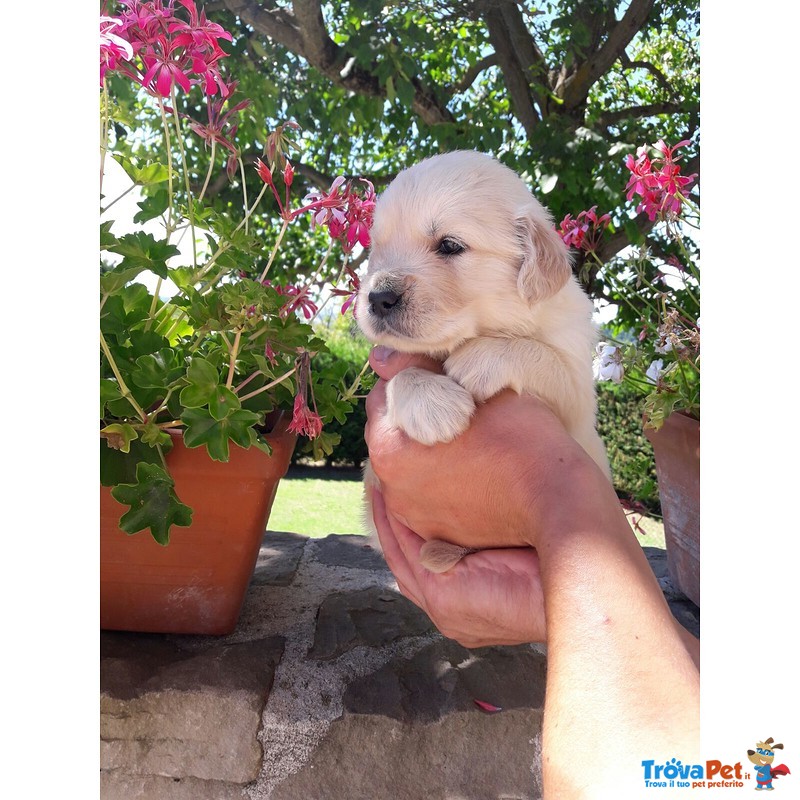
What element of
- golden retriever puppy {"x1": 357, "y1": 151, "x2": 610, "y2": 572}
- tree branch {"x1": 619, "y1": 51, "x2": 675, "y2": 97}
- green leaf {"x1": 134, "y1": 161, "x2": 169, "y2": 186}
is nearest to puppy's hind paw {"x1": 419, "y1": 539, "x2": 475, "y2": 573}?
→ golden retriever puppy {"x1": 357, "y1": 151, "x2": 610, "y2": 572}

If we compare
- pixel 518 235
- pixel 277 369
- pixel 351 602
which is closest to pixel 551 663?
pixel 351 602

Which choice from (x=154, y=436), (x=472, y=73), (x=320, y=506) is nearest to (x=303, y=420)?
(x=154, y=436)

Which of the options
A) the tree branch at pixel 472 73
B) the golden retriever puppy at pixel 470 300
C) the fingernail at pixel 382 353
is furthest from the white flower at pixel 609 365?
the tree branch at pixel 472 73

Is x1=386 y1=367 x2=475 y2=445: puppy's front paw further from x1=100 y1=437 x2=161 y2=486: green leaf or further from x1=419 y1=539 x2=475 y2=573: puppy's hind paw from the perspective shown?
x1=100 y1=437 x2=161 y2=486: green leaf

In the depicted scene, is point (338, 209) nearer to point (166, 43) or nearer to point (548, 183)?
point (166, 43)

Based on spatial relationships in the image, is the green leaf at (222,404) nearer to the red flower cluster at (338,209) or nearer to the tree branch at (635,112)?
the red flower cluster at (338,209)
